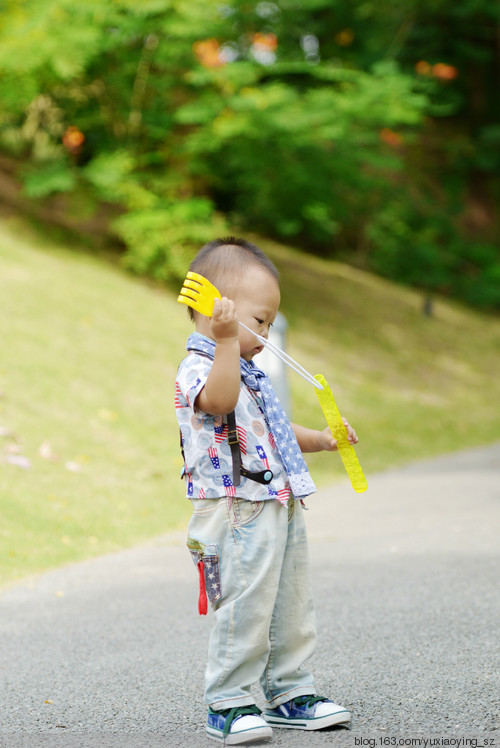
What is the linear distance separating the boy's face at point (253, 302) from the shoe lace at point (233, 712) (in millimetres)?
1060

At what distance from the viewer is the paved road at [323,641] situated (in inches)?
114

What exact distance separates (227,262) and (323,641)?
6.03ft

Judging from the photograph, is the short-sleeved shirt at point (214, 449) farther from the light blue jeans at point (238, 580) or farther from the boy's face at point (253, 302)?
the boy's face at point (253, 302)

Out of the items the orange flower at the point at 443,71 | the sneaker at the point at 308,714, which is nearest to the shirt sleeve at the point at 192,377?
the sneaker at the point at 308,714

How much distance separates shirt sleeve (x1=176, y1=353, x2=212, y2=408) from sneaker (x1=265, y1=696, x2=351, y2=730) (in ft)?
3.28

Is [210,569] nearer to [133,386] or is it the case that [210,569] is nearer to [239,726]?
[239,726]

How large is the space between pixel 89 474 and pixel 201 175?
282 inches

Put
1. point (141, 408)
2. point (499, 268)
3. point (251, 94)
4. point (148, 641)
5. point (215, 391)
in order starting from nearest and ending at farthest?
1. point (215, 391)
2. point (148, 641)
3. point (141, 408)
4. point (251, 94)
5. point (499, 268)

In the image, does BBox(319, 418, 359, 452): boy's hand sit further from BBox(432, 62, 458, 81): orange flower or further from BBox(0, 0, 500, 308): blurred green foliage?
BBox(432, 62, 458, 81): orange flower

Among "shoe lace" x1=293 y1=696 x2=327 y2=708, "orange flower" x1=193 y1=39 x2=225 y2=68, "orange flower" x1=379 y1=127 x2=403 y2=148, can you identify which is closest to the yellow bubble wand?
"shoe lace" x1=293 y1=696 x2=327 y2=708

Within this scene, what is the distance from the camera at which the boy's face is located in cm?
280

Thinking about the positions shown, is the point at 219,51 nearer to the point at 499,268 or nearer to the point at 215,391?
the point at 499,268

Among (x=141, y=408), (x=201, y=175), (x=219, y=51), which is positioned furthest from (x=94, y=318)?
(x=219, y=51)

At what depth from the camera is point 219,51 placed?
1341 cm
